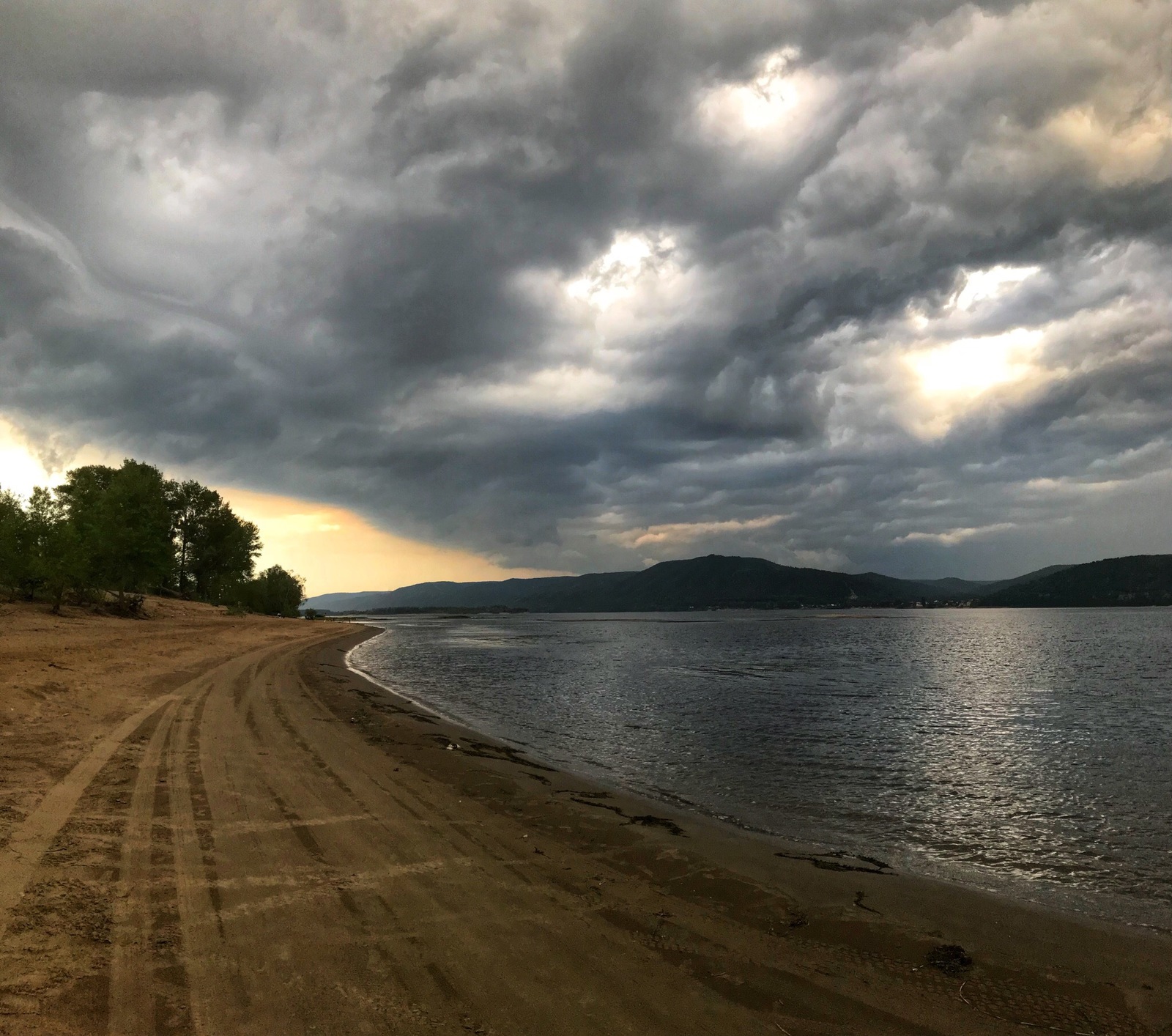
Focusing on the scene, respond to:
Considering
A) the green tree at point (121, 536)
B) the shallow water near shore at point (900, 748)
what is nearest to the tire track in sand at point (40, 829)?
the shallow water near shore at point (900, 748)

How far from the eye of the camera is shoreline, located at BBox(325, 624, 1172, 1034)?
8035 mm

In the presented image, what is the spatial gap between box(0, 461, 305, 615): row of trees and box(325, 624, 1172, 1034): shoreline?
189 feet

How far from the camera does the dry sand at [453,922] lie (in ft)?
20.2

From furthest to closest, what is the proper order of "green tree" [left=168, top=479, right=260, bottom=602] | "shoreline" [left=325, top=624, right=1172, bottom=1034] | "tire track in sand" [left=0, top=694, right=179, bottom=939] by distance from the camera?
1. "green tree" [left=168, top=479, right=260, bottom=602]
2. "shoreline" [left=325, top=624, right=1172, bottom=1034]
3. "tire track in sand" [left=0, top=694, right=179, bottom=939]

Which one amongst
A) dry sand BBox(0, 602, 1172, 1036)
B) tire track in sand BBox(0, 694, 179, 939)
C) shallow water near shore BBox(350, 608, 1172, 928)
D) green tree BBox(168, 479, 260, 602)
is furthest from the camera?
green tree BBox(168, 479, 260, 602)

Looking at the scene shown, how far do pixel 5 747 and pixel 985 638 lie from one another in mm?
119462

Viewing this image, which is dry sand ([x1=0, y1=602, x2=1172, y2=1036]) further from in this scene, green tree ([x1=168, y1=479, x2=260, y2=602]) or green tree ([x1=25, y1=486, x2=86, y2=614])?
green tree ([x1=168, y1=479, x2=260, y2=602])

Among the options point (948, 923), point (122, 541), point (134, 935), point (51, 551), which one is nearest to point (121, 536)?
point (122, 541)

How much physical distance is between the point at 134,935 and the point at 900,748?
2459 centimetres

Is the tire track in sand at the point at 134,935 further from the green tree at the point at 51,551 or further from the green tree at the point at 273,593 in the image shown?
the green tree at the point at 273,593

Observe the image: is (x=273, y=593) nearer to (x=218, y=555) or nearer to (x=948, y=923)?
(x=218, y=555)

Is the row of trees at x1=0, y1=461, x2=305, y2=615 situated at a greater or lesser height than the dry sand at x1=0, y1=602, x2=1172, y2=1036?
greater

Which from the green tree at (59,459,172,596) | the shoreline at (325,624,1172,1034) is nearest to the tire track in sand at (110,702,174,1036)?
the shoreline at (325,624,1172,1034)

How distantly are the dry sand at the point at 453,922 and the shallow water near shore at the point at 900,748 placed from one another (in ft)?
8.41
